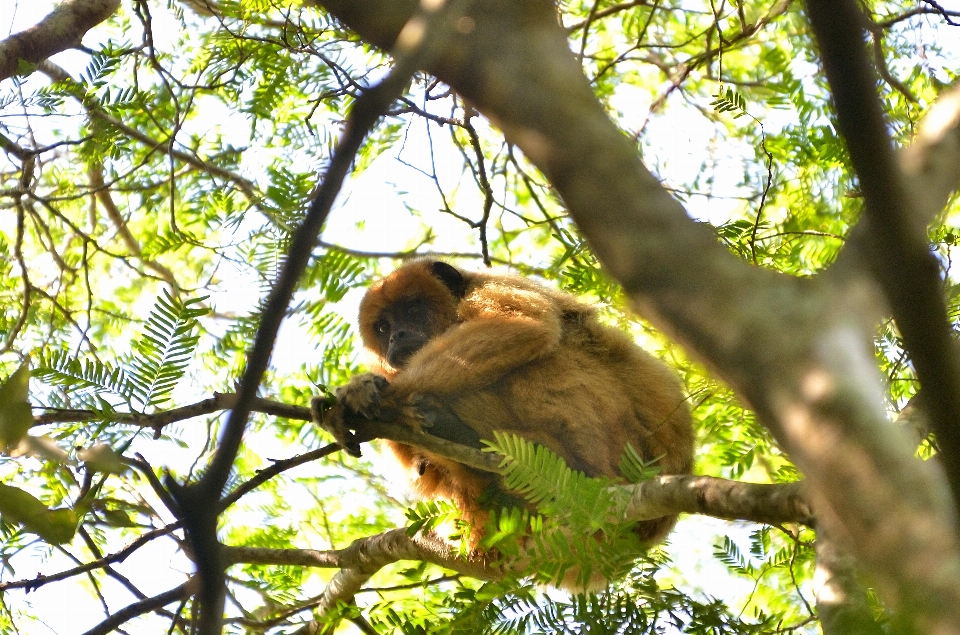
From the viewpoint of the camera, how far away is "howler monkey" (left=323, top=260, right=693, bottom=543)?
504cm

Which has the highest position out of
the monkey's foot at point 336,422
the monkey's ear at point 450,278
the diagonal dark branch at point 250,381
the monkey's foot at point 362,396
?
the monkey's ear at point 450,278

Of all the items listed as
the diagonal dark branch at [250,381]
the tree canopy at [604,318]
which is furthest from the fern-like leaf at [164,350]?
the diagonal dark branch at [250,381]

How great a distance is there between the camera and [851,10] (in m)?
1.17

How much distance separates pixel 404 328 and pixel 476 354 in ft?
4.26

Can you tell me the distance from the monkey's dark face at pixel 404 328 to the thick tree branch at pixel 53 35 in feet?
9.52

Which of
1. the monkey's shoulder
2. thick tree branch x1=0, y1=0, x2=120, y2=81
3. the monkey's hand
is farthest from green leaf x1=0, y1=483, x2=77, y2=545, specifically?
thick tree branch x1=0, y1=0, x2=120, y2=81

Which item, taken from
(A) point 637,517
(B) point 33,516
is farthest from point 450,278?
(B) point 33,516

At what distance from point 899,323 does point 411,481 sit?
16.1 feet

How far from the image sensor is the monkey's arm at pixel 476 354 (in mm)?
5125

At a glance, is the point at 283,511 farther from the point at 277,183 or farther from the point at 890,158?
the point at 890,158

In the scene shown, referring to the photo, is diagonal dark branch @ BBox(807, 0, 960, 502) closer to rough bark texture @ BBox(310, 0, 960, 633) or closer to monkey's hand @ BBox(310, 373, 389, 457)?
rough bark texture @ BBox(310, 0, 960, 633)

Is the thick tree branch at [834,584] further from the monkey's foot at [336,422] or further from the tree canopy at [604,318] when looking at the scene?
the monkey's foot at [336,422]

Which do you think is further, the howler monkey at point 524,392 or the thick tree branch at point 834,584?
the howler monkey at point 524,392

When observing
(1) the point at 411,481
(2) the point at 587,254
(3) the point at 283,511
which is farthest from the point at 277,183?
(3) the point at 283,511
